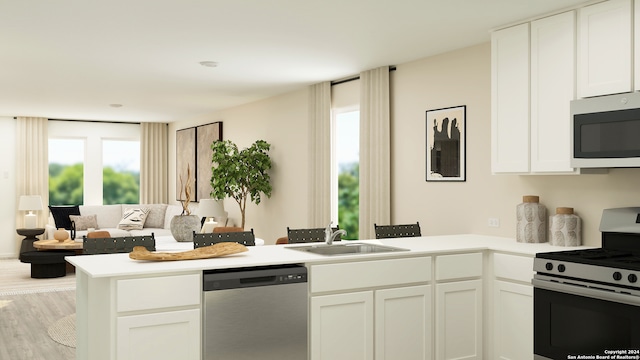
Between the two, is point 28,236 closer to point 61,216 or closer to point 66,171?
point 61,216

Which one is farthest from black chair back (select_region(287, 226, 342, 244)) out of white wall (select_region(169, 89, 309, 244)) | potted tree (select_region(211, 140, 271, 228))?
potted tree (select_region(211, 140, 271, 228))

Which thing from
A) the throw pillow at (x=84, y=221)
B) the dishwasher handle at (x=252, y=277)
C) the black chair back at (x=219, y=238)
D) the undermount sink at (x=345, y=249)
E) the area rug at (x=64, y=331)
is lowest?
the area rug at (x=64, y=331)

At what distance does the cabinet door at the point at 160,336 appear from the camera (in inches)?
123

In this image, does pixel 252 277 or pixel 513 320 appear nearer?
pixel 252 277

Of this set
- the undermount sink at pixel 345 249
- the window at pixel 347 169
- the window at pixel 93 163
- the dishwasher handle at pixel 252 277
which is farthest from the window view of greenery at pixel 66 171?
the dishwasher handle at pixel 252 277

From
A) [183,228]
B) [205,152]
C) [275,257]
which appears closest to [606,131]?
[275,257]

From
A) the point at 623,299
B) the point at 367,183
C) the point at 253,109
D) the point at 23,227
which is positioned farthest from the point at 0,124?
the point at 623,299

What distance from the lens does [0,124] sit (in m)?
11.1

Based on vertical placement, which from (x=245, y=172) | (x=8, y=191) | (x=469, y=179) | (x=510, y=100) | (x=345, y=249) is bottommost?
(x=345, y=249)

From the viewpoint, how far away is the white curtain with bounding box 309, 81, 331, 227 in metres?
7.33

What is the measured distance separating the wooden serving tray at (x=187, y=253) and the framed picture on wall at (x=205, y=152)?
6503 millimetres

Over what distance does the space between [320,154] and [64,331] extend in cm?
346

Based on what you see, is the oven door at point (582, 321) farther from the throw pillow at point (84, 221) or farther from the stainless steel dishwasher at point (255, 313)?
the throw pillow at point (84, 221)

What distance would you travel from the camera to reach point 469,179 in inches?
214
